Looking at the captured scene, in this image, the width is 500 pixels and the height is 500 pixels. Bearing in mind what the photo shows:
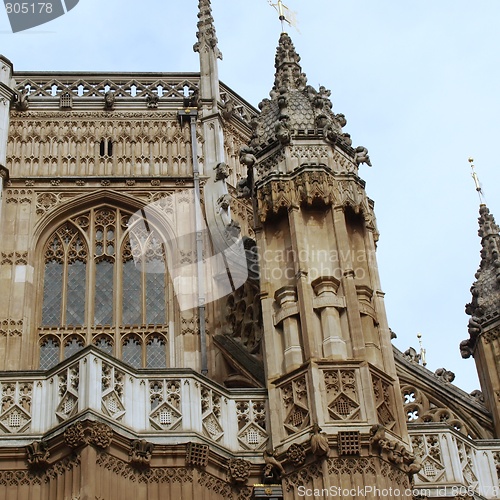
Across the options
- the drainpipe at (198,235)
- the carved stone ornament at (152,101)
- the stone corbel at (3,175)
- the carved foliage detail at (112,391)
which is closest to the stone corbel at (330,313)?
the carved foliage detail at (112,391)

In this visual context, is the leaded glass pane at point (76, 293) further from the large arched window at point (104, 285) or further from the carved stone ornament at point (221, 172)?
the carved stone ornament at point (221, 172)

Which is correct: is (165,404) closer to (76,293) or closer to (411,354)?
(411,354)

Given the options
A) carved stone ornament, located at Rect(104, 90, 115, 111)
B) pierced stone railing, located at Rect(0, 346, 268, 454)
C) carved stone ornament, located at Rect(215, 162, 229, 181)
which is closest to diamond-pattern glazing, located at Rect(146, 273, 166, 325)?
carved stone ornament, located at Rect(215, 162, 229, 181)

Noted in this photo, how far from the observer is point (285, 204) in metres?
13.9

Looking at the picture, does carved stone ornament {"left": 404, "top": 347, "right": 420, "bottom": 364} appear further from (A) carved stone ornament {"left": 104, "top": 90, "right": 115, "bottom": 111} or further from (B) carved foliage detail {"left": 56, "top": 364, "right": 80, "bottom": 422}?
(A) carved stone ornament {"left": 104, "top": 90, "right": 115, "bottom": 111}

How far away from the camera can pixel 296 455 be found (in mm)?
11961

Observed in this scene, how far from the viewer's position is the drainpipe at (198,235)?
17117 millimetres

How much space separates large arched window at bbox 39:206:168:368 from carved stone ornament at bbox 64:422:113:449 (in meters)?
5.93

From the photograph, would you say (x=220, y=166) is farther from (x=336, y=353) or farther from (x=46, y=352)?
(x=336, y=353)

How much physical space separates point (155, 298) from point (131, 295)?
1.32 feet

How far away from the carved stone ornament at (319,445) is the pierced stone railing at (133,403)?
93cm

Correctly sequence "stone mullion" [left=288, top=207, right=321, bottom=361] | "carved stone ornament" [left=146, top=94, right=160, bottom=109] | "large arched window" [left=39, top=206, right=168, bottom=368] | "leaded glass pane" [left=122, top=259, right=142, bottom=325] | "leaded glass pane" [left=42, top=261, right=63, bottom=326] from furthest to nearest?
"carved stone ornament" [left=146, top=94, right=160, bottom=109]
"leaded glass pane" [left=122, top=259, right=142, bottom=325]
"leaded glass pane" [left=42, top=261, right=63, bottom=326]
"large arched window" [left=39, top=206, right=168, bottom=368]
"stone mullion" [left=288, top=207, right=321, bottom=361]

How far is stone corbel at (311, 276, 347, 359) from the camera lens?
12.7 metres

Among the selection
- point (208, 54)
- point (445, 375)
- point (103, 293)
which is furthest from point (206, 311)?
point (208, 54)
